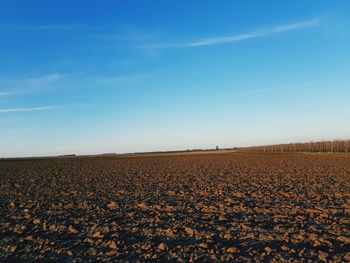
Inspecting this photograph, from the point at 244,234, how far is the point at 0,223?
6241 mm

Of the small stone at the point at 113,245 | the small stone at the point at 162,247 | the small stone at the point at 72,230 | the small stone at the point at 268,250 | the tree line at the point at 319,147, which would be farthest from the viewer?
the tree line at the point at 319,147

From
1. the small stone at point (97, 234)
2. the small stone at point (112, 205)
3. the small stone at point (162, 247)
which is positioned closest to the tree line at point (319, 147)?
the small stone at point (112, 205)

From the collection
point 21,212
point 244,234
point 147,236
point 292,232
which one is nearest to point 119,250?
point 147,236

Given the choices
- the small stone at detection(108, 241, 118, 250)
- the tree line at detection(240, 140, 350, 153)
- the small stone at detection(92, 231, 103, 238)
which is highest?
the tree line at detection(240, 140, 350, 153)

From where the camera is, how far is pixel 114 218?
922 cm

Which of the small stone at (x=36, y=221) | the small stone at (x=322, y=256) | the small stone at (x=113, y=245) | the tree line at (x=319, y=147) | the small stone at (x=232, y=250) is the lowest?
the small stone at (x=322, y=256)

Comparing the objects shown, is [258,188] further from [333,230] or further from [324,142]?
[324,142]

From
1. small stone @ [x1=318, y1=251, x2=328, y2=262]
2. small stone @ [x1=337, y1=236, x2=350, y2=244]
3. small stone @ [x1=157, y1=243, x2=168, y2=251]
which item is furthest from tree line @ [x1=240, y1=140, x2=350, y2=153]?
small stone @ [x1=157, y1=243, x2=168, y2=251]

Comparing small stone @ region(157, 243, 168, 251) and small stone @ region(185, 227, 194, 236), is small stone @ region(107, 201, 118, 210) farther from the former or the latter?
small stone @ region(157, 243, 168, 251)

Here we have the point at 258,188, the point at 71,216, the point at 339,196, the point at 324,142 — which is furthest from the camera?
the point at 324,142

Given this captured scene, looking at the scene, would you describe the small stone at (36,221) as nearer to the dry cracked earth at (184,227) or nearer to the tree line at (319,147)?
the dry cracked earth at (184,227)

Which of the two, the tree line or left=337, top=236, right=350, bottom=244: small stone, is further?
the tree line

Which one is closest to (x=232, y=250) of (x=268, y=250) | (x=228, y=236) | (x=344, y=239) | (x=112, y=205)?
(x=268, y=250)

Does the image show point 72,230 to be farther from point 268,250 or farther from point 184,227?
point 268,250
